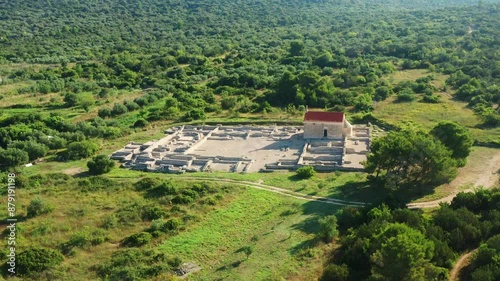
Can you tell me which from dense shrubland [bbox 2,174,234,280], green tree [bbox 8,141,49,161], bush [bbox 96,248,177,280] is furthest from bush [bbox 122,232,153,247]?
green tree [bbox 8,141,49,161]

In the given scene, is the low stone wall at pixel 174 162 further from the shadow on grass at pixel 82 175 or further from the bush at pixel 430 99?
the bush at pixel 430 99

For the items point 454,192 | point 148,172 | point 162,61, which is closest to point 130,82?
point 162,61

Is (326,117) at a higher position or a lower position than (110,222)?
higher

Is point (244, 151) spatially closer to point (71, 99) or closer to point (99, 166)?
point (99, 166)

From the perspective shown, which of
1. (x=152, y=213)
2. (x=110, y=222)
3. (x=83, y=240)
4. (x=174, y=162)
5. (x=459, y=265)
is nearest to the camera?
(x=459, y=265)

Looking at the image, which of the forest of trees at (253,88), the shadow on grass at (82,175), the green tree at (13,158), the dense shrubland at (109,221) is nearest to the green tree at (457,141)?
the forest of trees at (253,88)

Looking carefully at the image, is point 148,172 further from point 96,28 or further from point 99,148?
point 96,28

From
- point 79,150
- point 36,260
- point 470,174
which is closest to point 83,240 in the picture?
point 36,260
